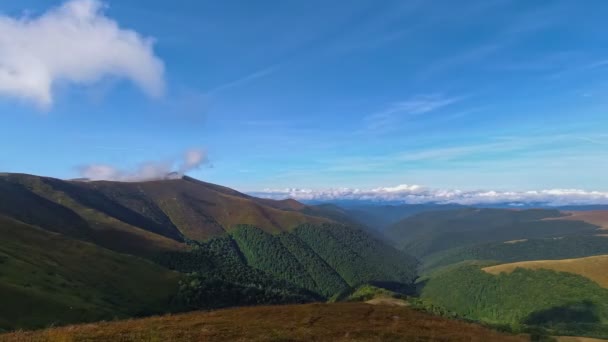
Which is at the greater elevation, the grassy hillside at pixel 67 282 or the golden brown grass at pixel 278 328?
the golden brown grass at pixel 278 328

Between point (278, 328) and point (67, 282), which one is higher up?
point (278, 328)

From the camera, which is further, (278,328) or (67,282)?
(67,282)

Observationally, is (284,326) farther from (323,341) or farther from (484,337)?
(484,337)

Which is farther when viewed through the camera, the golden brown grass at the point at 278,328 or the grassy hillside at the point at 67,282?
the grassy hillside at the point at 67,282

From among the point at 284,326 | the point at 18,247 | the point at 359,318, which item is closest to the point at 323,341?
the point at 284,326
